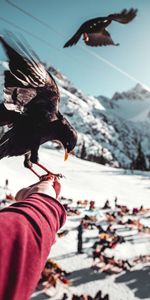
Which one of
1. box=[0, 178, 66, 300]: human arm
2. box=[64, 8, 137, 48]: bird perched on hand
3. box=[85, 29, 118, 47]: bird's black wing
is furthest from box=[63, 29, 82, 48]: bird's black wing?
box=[0, 178, 66, 300]: human arm

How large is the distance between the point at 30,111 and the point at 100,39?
949 mm

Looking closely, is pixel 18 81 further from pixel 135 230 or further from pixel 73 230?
pixel 135 230

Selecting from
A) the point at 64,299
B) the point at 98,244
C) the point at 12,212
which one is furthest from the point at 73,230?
the point at 12,212

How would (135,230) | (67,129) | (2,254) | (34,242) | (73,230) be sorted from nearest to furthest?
1. (2,254)
2. (34,242)
3. (67,129)
4. (73,230)
5. (135,230)

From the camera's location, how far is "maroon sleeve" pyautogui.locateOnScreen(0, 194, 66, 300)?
35.5 inches

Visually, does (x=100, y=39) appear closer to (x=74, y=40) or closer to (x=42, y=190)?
(x=74, y=40)

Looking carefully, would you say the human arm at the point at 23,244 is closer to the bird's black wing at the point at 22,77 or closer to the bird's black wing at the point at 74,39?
the bird's black wing at the point at 22,77

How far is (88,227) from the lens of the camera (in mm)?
12477

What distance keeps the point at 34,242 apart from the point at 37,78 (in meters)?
1.43

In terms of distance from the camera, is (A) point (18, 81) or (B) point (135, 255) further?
(B) point (135, 255)

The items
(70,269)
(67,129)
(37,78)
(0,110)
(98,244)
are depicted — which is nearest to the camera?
(0,110)

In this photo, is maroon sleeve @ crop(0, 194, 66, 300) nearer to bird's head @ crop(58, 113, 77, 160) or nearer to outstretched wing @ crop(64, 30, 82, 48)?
bird's head @ crop(58, 113, 77, 160)

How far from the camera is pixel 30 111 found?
2217 millimetres

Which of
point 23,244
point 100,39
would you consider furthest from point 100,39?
point 23,244
